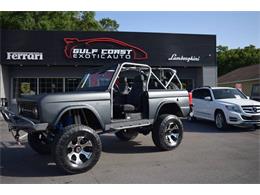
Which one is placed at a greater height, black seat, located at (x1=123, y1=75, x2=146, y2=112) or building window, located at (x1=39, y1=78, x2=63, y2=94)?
building window, located at (x1=39, y1=78, x2=63, y2=94)

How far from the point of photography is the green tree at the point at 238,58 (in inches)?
1972

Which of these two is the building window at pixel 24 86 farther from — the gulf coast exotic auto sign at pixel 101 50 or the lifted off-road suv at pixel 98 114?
the lifted off-road suv at pixel 98 114

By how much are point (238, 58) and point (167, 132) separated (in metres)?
48.0

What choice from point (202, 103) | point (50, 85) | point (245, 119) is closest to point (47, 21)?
point (50, 85)

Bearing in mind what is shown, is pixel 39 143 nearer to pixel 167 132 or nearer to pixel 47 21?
pixel 167 132

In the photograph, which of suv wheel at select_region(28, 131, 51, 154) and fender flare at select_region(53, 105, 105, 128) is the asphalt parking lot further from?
fender flare at select_region(53, 105, 105, 128)

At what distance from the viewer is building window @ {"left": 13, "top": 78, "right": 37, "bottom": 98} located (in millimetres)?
19375

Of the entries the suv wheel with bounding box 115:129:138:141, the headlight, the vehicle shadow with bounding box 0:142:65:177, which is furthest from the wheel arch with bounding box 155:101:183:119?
the headlight

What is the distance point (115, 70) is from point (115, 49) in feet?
40.0

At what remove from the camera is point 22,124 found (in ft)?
19.4

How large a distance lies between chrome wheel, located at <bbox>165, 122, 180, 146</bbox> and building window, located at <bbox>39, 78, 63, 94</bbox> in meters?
13.3

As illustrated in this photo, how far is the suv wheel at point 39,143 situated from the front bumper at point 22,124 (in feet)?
3.64

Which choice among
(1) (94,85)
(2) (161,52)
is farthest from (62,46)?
(1) (94,85)

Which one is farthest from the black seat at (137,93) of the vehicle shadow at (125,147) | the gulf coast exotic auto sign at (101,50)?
the gulf coast exotic auto sign at (101,50)
